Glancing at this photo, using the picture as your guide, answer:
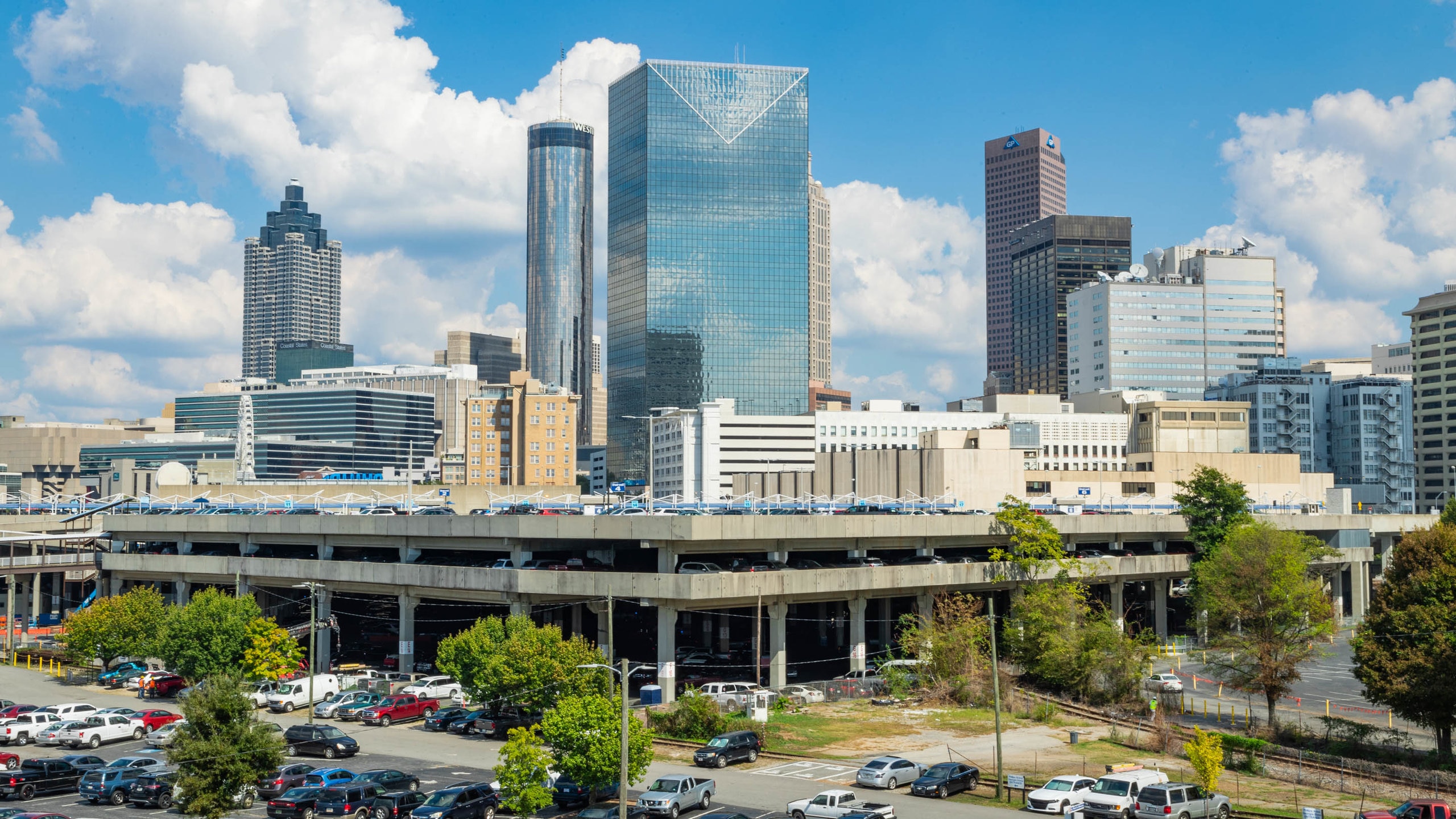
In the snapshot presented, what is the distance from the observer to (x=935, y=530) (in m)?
102

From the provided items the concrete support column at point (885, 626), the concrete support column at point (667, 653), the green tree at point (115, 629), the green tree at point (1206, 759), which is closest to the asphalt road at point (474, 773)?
the green tree at point (1206, 759)

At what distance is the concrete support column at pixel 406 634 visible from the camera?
310ft

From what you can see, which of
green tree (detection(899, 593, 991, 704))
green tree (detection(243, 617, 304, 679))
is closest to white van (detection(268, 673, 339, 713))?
green tree (detection(243, 617, 304, 679))

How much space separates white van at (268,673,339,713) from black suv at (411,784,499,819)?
96.7 ft

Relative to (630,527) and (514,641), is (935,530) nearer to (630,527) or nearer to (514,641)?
(630,527)

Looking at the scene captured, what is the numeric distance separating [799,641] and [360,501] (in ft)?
166

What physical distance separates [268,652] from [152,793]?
27.8 m

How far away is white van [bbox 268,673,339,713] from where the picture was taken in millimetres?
78750

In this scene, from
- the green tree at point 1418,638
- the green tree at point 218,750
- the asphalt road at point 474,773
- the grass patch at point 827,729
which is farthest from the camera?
the grass patch at point 827,729

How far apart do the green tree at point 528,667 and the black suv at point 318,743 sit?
8826mm

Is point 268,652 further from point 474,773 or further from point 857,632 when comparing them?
point 857,632

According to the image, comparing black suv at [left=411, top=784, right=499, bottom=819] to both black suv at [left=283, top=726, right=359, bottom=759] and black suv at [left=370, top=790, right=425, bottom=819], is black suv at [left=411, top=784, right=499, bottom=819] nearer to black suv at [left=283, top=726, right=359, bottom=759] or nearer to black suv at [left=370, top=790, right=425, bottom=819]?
black suv at [left=370, top=790, right=425, bottom=819]

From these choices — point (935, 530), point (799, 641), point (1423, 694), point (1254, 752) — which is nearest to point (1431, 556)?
point (1423, 694)

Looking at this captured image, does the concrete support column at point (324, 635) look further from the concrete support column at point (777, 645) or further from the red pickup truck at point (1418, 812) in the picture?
the red pickup truck at point (1418, 812)
